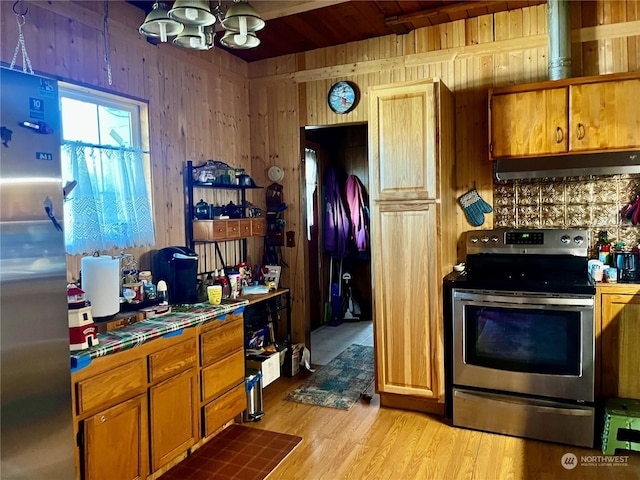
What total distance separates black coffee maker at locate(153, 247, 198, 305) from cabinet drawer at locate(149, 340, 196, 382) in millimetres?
469

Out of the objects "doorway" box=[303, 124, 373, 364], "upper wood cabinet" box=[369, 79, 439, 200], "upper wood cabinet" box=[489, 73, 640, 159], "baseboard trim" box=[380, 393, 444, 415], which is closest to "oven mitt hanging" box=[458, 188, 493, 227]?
"upper wood cabinet" box=[489, 73, 640, 159]

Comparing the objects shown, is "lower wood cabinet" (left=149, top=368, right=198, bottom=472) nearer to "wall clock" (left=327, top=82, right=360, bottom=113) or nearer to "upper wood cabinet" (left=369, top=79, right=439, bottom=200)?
"upper wood cabinet" (left=369, top=79, right=439, bottom=200)

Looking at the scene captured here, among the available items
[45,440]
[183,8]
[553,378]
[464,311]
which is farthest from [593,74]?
[45,440]

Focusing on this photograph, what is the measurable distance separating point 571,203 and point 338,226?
297 cm

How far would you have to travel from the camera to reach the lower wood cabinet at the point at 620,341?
2.88 meters

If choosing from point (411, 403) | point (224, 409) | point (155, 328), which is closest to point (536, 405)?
point (411, 403)

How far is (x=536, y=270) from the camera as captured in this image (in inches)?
135

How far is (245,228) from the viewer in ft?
12.6

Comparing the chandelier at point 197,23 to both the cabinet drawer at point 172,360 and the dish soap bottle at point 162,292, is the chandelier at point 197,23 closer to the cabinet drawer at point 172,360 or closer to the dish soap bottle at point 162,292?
the dish soap bottle at point 162,292

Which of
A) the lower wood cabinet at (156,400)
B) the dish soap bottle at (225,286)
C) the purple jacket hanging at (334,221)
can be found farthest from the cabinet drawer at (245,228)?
the purple jacket hanging at (334,221)

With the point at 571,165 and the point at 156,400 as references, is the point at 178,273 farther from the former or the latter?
the point at 571,165

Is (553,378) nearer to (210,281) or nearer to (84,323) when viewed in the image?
(210,281)

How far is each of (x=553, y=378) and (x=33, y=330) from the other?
9.17ft

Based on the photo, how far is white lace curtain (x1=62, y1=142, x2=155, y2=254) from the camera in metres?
2.71
